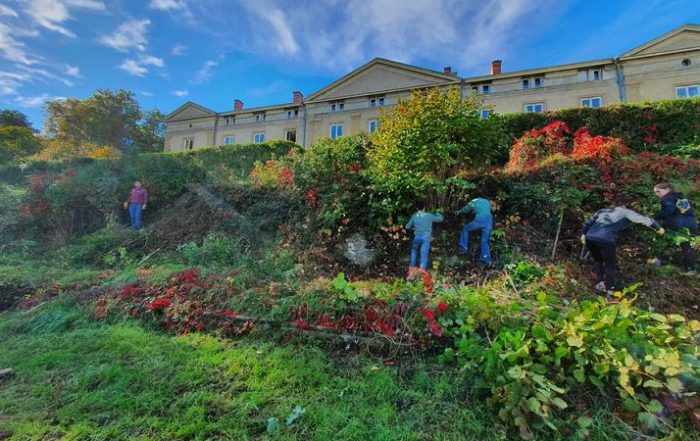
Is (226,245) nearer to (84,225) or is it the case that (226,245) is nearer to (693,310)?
(84,225)

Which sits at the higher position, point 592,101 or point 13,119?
point 13,119

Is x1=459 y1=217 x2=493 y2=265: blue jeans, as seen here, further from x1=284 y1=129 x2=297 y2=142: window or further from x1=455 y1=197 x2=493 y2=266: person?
x1=284 y1=129 x2=297 y2=142: window

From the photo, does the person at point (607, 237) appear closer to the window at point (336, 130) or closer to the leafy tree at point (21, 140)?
the window at point (336, 130)

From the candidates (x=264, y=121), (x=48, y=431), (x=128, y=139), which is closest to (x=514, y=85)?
(x=264, y=121)

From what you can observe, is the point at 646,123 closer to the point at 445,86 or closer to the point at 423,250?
the point at 423,250

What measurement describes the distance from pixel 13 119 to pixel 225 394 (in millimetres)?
51682

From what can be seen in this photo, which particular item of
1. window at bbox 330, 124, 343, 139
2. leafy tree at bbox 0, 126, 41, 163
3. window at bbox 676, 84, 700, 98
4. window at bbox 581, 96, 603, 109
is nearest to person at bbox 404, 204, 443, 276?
window at bbox 581, 96, 603, 109

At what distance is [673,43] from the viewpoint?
18625mm

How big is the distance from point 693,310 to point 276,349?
5.33m

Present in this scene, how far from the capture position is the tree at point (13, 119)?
35.1 meters

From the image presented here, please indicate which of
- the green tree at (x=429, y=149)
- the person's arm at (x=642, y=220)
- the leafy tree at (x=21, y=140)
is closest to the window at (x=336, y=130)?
the green tree at (x=429, y=149)

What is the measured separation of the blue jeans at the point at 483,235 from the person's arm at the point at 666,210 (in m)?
2.58

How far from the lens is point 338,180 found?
284 inches

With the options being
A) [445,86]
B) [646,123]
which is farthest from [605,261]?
[445,86]
